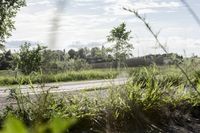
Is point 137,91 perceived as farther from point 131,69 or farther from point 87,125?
point 131,69

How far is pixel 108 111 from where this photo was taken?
6.34 metres

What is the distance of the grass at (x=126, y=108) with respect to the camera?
19.9 feet

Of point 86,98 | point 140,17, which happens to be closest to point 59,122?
point 140,17

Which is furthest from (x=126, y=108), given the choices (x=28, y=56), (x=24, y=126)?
(x=24, y=126)

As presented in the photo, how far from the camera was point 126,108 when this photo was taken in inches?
257

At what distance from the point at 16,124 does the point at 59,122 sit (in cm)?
6

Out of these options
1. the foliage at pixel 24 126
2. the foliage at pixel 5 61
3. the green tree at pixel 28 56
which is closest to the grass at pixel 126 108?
the green tree at pixel 28 56

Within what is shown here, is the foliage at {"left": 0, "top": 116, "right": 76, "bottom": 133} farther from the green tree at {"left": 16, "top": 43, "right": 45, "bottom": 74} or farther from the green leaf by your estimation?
the green tree at {"left": 16, "top": 43, "right": 45, "bottom": 74}

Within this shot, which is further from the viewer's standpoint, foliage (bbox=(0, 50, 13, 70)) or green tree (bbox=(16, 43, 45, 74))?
green tree (bbox=(16, 43, 45, 74))

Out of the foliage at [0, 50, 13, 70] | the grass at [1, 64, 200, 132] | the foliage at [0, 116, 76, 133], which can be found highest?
the foliage at [0, 50, 13, 70]

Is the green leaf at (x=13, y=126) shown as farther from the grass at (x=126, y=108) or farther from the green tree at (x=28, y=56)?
the grass at (x=126, y=108)

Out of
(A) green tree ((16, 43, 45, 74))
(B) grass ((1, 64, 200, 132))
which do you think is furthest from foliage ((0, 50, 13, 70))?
(B) grass ((1, 64, 200, 132))

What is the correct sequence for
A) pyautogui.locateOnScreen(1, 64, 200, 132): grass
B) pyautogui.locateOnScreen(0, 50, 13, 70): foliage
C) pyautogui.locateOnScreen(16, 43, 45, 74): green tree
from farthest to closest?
pyautogui.locateOnScreen(1, 64, 200, 132): grass < pyautogui.locateOnScreen(16, 43, 45, 74): green tree < pyautogui.locateOnScreen(0, 50, 13, 70): foliage

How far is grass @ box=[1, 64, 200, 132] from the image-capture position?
6074 mm
